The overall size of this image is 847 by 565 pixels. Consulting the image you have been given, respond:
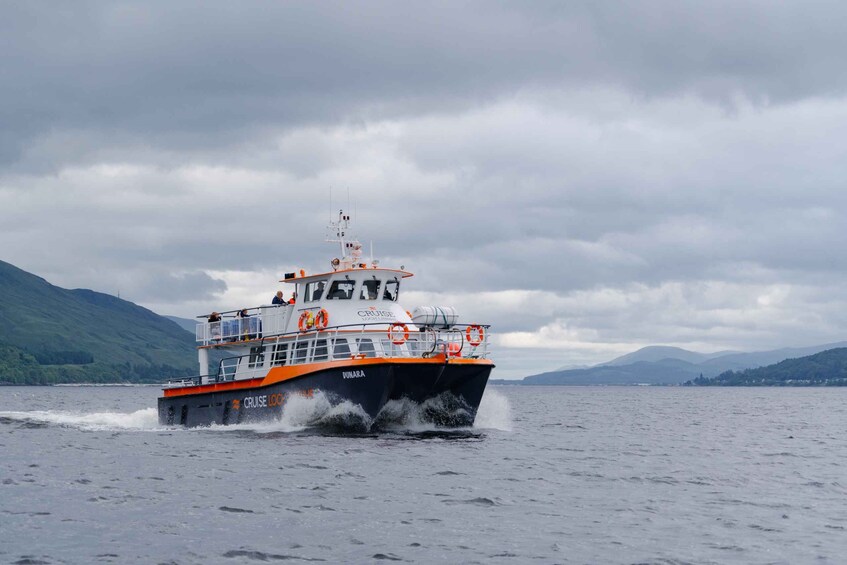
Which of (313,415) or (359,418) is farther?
(313,415)

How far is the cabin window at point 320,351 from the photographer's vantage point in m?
37.5

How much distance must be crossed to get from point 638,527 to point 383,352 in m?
17.7

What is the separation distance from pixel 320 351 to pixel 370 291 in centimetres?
307

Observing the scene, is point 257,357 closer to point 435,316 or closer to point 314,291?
point 314,291

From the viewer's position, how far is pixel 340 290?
39.7 m

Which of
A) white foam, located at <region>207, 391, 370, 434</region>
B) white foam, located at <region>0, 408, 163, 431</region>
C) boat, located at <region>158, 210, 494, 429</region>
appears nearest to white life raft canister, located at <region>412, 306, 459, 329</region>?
boat, located at <region>158, 210, 494, 429</region>

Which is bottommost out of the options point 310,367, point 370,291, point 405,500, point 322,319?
point 405,500

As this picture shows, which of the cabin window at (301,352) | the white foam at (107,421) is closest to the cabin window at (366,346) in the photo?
the cabin window at (301,352)

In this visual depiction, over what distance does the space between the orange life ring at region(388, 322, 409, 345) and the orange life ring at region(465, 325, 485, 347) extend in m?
2.26

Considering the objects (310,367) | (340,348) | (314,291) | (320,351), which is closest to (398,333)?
(340,348)

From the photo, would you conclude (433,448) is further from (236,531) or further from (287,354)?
(236,531)

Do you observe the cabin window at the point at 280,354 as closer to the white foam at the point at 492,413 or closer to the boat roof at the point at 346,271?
the boat roof at the point at 346,271

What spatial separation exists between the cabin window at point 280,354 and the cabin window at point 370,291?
12.2ft

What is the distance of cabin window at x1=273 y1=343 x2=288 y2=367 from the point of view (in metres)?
40.3
